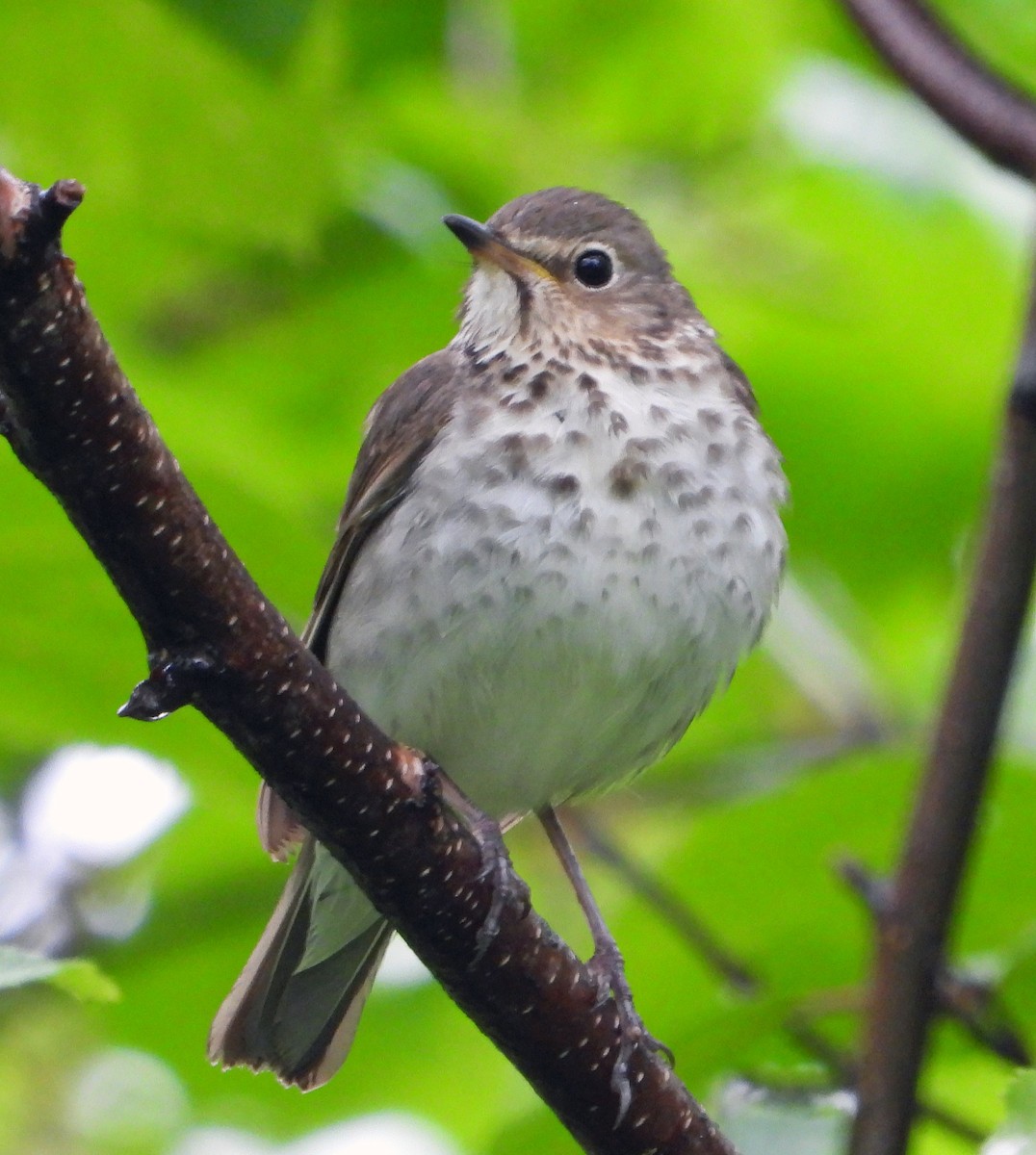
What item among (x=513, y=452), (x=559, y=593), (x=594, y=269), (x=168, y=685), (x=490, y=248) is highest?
(x=594, y=269)

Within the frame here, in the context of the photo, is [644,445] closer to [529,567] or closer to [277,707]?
[529,567]

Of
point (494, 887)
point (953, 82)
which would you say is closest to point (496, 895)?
point (494, 887)

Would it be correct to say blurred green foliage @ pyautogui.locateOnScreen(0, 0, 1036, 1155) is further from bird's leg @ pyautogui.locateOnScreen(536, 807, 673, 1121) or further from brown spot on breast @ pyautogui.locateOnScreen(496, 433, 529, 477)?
brown spot on breast @ pyautogui.locateOnScreen(496, 433, 529, 477)

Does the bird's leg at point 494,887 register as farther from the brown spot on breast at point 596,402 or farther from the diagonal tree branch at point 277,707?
the brown spot on breast at point 596,402

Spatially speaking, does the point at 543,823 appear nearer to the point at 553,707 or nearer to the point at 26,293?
the point at 553,707

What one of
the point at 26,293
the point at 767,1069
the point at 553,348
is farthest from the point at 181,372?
the point at 26,293

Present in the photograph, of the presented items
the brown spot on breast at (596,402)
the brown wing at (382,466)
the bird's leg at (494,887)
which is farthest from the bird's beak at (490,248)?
the bird's leg at (494,887)
